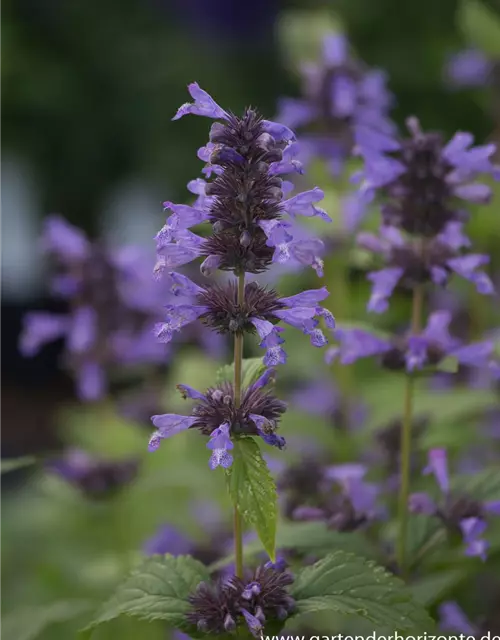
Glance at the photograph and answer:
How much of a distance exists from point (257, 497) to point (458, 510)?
1.64 feet

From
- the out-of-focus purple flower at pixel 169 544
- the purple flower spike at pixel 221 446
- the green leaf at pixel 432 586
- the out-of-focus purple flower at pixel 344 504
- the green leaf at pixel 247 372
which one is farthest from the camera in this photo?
the out-of-focus purple flower at pixel 169 544

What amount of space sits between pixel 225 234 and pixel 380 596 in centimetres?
52

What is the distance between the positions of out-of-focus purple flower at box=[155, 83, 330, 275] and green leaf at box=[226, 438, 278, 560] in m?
0.26

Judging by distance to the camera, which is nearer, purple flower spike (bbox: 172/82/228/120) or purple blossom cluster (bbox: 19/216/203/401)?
purple flower spike (bbox: 172/82/228/120)

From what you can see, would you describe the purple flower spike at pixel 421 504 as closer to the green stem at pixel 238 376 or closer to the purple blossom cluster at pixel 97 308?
the green stem at pixel 238 376

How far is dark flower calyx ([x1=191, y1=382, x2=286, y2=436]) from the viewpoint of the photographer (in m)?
1.17

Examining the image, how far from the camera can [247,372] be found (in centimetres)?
126

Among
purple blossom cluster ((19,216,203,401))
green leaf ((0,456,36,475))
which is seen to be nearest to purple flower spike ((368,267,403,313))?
green leaf ((0,456,36,475))

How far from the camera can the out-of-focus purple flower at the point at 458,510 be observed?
141cm

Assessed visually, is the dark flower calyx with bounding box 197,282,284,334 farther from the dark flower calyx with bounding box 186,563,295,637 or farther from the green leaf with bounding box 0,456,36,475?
the green leaf with bounding box 0,456,36,475

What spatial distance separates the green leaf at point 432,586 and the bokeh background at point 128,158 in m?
0.45

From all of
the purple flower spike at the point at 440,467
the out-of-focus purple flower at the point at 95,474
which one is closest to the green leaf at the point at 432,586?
the purple flower spike at the point at 440,467

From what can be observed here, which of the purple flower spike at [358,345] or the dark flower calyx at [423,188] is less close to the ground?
the dark flower calyx at [423,188]

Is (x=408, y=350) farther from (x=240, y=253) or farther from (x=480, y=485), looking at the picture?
(x=240, y=253)
